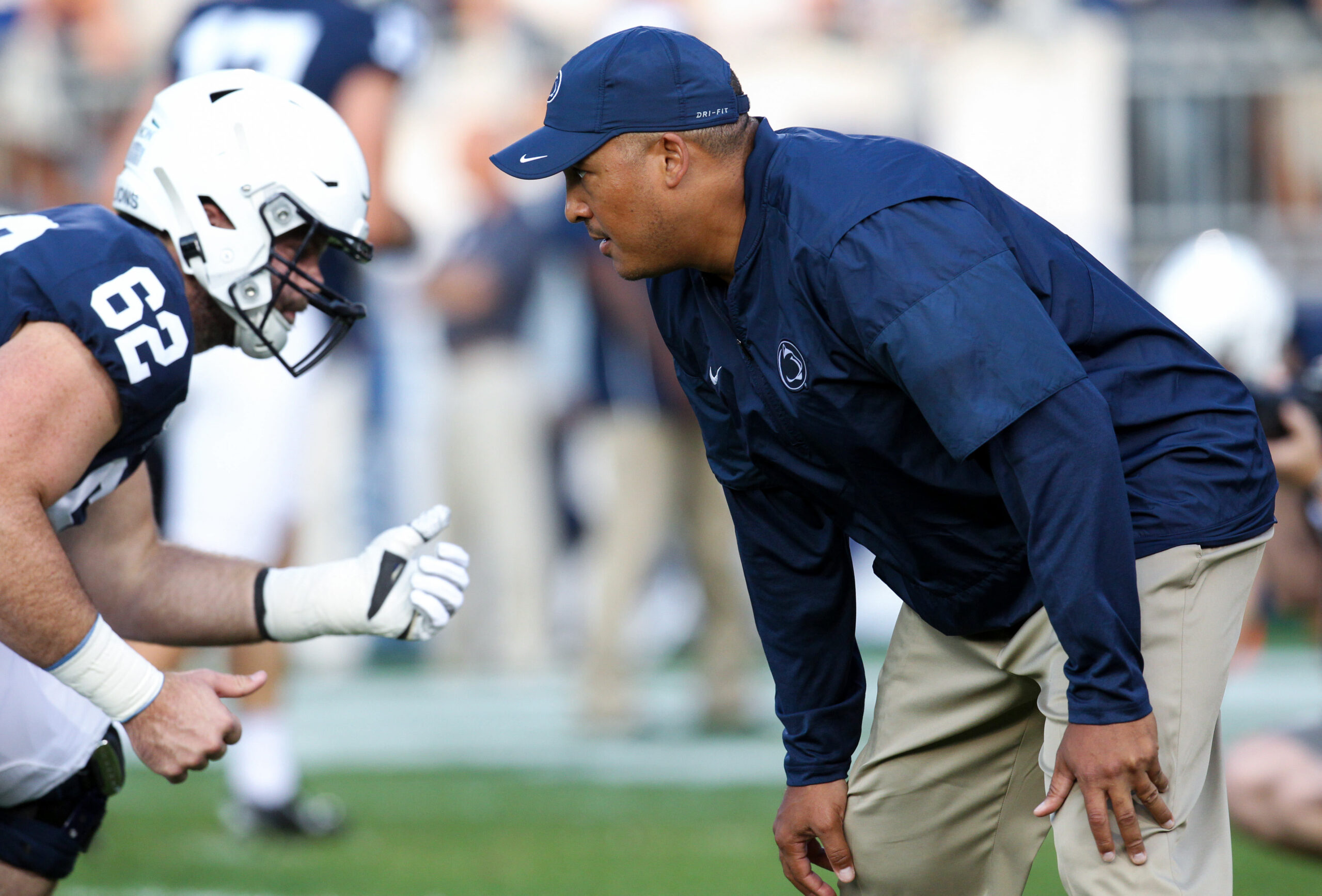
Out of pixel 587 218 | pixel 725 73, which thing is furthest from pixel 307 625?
pixel 725 73

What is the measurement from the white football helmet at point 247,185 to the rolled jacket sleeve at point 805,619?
2.65 ft

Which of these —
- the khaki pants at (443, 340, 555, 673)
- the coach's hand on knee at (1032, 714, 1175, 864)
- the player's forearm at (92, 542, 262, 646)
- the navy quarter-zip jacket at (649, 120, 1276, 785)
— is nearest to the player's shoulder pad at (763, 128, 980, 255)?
the navy quarter-zip jacket at (649, 120, 1276, 785)

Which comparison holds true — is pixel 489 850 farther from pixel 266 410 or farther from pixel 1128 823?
pixel 1128 823

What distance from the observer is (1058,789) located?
2.31 m

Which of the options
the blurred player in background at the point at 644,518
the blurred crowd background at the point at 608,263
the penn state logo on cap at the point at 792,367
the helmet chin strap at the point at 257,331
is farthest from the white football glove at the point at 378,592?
the blurred player in background at the point at 644,518

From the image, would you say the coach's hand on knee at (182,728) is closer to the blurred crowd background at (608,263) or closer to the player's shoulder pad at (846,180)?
the player's shoulder pad at (846,180)

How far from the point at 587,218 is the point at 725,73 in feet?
→ 0.99

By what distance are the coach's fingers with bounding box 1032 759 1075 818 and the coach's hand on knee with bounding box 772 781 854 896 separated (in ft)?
1.81

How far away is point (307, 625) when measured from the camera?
2850 millimetres

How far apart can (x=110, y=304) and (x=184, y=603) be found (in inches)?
27.6

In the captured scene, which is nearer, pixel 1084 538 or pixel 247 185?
pixel 1084 538

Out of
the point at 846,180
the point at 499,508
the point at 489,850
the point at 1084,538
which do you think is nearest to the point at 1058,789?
the point at 1084,538

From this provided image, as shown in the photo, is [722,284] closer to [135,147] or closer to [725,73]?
[725,73]

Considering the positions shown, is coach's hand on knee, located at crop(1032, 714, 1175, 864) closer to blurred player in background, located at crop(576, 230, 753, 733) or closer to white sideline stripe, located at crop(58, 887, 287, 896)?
white sideline stripe, located at crop(58, 887, 287, 896)
